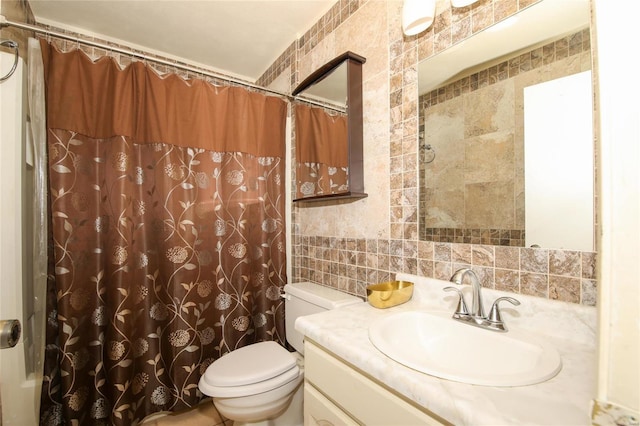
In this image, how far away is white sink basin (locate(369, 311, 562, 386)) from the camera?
61 cm

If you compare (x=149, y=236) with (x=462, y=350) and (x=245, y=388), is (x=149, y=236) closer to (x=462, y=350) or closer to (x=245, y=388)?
(x=245, y=388)

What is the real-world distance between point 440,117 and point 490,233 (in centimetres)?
48

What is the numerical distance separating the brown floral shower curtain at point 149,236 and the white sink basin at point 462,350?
1.11 m

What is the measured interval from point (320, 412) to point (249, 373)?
1.74ft

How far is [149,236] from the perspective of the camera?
156 centimetres

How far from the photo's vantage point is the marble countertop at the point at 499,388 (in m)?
0.50

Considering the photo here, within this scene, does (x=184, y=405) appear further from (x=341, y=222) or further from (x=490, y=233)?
(x=490, y=233)

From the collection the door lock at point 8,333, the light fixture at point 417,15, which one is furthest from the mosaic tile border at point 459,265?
the door lock at point 8,333

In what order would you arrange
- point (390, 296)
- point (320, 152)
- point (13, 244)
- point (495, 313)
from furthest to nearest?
point (320, 152), point (390, 296), point (13, 244), point (495, 313)

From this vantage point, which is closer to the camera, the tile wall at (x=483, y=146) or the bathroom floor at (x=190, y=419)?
Result: the tile wall at (x=483, y=146)

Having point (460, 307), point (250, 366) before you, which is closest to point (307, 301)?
point (250, 366)

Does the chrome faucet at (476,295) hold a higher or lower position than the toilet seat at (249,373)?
higher

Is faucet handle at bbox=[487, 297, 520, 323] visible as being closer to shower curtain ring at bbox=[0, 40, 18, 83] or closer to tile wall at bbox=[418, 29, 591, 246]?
tile wall at bbox=[418, 29, 591, 246]

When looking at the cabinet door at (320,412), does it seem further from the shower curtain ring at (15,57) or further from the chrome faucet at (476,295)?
the shower curtain ring at (15,57)
